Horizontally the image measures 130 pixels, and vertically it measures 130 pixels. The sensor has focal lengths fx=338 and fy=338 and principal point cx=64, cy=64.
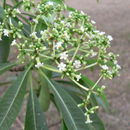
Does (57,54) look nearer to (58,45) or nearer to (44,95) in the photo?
(58,45)

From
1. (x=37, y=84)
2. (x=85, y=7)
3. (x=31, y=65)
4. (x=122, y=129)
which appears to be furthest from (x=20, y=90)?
(x=85, y=7)

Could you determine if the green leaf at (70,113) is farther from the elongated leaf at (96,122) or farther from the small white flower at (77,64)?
the small white flower at (77,64)

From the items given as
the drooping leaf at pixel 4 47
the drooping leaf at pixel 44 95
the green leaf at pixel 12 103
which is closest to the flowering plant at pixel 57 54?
the green leaf at pixel 12 103

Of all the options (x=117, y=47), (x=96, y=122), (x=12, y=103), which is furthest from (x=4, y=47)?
(x=117, y=47)

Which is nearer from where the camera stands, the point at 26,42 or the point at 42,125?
the point at 26,42

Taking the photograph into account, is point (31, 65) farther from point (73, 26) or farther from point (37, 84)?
point (37, 84)

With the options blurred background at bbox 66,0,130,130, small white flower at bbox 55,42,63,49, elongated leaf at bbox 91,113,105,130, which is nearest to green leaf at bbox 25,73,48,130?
elongated leaf at bbox 91,113,105,130

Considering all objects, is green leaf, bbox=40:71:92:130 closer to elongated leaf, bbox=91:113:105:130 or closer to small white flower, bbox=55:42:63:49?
elongated leaf, bbox=91:113:105:130

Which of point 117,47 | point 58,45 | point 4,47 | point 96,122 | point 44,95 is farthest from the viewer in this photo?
point 117,47
